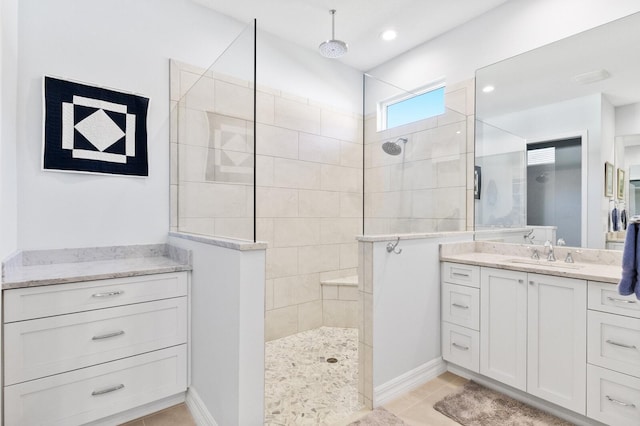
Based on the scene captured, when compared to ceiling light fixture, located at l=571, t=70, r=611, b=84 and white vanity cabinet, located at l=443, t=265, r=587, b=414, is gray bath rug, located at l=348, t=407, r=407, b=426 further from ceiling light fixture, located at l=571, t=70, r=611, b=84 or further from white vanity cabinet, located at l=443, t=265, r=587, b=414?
ceiling light fixture, located at l=571, t=70, r=611, b=84

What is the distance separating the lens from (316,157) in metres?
3.32

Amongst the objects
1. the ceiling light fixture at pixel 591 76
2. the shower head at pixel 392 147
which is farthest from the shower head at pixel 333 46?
the ceiling light fixture at pixel 591 76

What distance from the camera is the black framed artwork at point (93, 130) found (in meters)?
1.98

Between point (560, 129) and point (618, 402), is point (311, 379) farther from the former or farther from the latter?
point (560, 129)

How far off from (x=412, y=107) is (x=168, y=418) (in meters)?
2.87

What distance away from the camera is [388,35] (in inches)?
118

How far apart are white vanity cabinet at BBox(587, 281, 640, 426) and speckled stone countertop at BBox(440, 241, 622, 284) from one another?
0.40 ft

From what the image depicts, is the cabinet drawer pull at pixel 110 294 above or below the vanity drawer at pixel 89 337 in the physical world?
above

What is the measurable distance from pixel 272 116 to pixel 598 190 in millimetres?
2538

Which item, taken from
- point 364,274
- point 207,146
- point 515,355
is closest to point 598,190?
point 515,355

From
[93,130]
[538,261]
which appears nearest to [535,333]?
[538,261]

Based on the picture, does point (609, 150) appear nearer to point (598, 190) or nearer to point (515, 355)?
point (598, 190)

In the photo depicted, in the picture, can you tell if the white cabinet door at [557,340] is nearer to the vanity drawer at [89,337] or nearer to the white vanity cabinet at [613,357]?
the white vanity cabinet at [613,357]

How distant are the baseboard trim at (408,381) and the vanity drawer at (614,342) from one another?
90cm
